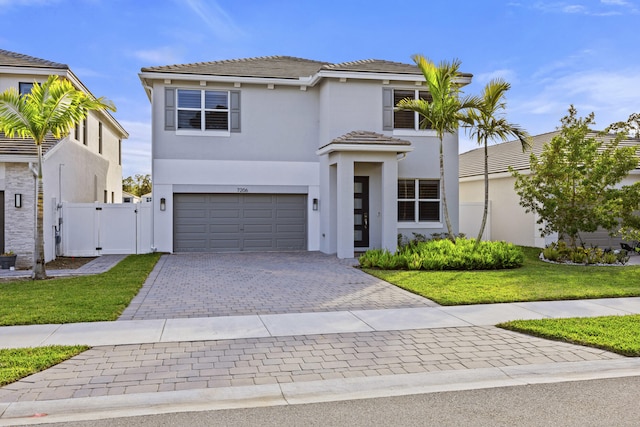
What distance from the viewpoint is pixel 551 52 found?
57.6 ft

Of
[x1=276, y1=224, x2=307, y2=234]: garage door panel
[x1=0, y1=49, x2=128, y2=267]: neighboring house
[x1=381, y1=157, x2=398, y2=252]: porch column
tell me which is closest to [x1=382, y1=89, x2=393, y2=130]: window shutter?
[x1=381, y1=157, x2=398, y2=252]: porch column

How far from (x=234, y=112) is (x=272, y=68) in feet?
8.47

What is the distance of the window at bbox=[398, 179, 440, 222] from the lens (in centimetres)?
1898

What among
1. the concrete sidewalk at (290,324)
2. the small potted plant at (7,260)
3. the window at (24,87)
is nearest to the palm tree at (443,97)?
the concrete sidewalk at (290,324)

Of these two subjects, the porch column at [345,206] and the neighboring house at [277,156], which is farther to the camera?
the neighboring house at [277,156]

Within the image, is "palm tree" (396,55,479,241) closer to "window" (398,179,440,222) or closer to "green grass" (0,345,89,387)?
"window" (398,179,440,222)

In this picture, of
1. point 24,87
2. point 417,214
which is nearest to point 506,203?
point 417,214

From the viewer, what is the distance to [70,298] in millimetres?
9625

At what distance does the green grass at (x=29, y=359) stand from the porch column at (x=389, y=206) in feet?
37.8

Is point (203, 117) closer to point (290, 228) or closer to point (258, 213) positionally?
point (258, 213)

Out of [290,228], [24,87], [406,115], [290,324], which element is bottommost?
[290,324]

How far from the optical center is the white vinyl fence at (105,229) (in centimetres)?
1778

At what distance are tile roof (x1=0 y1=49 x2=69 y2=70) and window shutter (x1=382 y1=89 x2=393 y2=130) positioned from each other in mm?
11337

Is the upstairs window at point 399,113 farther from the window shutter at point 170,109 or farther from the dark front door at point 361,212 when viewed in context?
the window shutter at point 170,109
